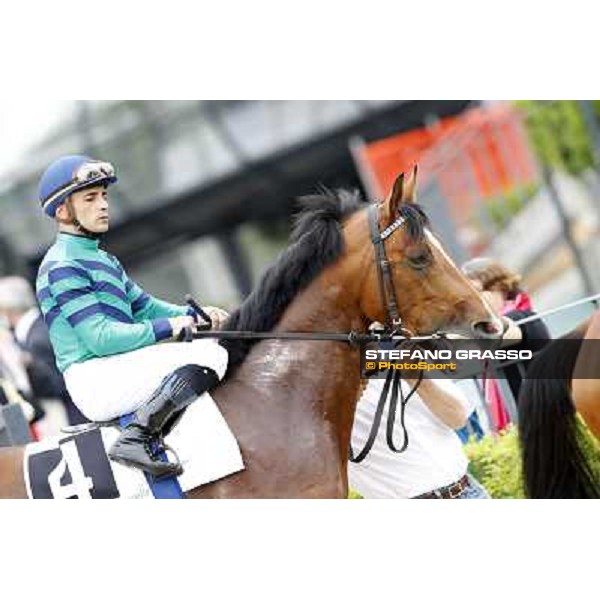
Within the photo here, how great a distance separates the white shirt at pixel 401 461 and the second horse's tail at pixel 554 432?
368 millimetres

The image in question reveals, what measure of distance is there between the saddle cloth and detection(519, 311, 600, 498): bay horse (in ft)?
4.77

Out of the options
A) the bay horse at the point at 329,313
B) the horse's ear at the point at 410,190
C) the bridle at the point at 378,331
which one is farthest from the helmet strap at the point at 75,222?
the horse's ear at the point at 410,190

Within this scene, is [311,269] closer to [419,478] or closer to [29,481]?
[419,478]

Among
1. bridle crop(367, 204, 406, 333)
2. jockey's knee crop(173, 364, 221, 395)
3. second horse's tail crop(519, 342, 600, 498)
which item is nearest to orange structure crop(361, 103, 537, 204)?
bridle crop(367, 204, 406, 333)

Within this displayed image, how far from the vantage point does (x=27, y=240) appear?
15.3ft

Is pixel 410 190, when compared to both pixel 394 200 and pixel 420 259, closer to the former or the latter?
pixel 394 200

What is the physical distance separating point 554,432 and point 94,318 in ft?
6.84

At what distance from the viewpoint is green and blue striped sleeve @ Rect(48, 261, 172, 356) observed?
396 cm

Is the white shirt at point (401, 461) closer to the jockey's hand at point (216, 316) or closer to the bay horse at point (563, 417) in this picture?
the bay horse at point (563, 417)

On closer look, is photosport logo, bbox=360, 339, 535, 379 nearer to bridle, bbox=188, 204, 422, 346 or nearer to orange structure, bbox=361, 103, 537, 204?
bridle, bbox=188, 204, 422, 346

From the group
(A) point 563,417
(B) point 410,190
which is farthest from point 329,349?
(A) point 563,417

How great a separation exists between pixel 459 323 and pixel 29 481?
174cm

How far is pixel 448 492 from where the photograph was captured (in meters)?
4.50
